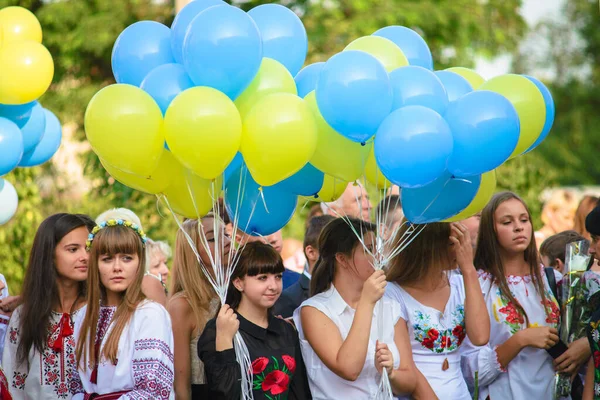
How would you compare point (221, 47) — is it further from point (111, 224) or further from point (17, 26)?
point (17, 26)

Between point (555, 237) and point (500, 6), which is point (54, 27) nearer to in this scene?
point (500, 6)

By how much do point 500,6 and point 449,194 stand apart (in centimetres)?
1065

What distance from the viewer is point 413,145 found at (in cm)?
354

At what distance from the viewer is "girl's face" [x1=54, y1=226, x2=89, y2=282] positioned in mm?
4359

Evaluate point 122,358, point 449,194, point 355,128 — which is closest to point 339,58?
point 355,128

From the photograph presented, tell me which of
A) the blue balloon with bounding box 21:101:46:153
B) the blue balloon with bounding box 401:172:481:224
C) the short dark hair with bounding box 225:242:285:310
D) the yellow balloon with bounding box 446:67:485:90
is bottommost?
the short dark hair with bounding box 225:242:285:310

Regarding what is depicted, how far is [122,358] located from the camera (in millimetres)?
3770

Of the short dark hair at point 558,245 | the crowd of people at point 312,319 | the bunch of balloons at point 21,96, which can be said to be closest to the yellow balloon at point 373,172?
the crowd of people at point 312,319

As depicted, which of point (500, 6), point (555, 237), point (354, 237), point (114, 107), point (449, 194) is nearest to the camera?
point (114, 107)

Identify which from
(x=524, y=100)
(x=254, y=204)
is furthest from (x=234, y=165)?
(x=524, y=100)

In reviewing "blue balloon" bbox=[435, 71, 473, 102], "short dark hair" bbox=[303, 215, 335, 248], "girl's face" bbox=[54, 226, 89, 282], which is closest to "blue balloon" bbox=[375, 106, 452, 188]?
"blue balloon" bbox=[435, 71, 473, 102]

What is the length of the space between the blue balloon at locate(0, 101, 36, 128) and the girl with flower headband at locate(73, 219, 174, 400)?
56.1 inches

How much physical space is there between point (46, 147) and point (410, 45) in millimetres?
2636

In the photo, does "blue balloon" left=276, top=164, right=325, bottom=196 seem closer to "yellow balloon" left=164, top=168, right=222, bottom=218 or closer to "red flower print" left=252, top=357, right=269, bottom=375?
"yellow balloon" left=164, top=168, right=222, bottom=218
